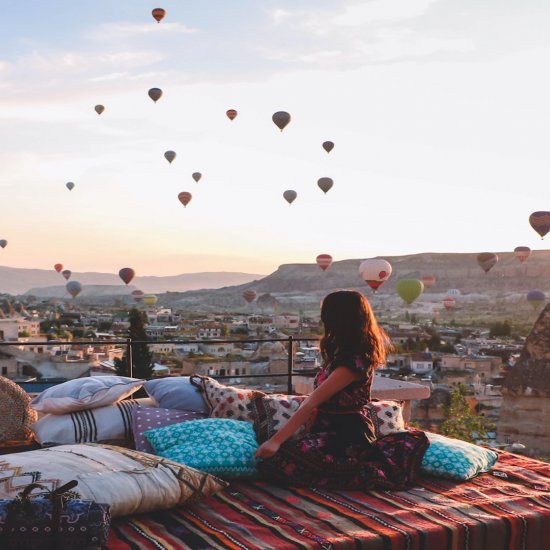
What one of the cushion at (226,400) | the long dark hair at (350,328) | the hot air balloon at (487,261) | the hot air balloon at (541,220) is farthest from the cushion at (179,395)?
the hot air balloon at (487,261)

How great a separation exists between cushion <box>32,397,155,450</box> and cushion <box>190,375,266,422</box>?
0.29 meters

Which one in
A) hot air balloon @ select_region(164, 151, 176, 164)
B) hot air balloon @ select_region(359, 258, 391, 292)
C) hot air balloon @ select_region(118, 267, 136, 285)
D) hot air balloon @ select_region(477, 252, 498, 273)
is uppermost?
hot air balloon @ select_region(164, 151, 176, 164)

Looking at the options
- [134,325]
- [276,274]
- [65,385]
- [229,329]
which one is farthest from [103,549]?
[276,274]

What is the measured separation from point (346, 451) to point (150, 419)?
88cm

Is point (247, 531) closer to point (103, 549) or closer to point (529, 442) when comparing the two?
point (103, 549)

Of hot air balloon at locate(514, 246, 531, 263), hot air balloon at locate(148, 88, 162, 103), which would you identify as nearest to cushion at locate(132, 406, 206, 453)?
hot air balloon at locate(148, 88, 162, 103)

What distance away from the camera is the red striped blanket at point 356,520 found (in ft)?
7.38

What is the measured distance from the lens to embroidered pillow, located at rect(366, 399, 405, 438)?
335 centimetres

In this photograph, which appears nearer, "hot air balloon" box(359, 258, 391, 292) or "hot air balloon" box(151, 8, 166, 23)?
"hot air balloon" box(151, 8, 166, 23)

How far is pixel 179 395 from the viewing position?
353 centimetres

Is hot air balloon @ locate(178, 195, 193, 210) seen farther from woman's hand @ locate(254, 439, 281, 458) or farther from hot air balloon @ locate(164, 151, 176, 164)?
woman's hand @ locate(254, 439, 281, 458)

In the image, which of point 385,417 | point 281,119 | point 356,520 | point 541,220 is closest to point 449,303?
point 541,220

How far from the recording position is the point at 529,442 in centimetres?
2436

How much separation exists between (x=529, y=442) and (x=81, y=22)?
65.0 ft
